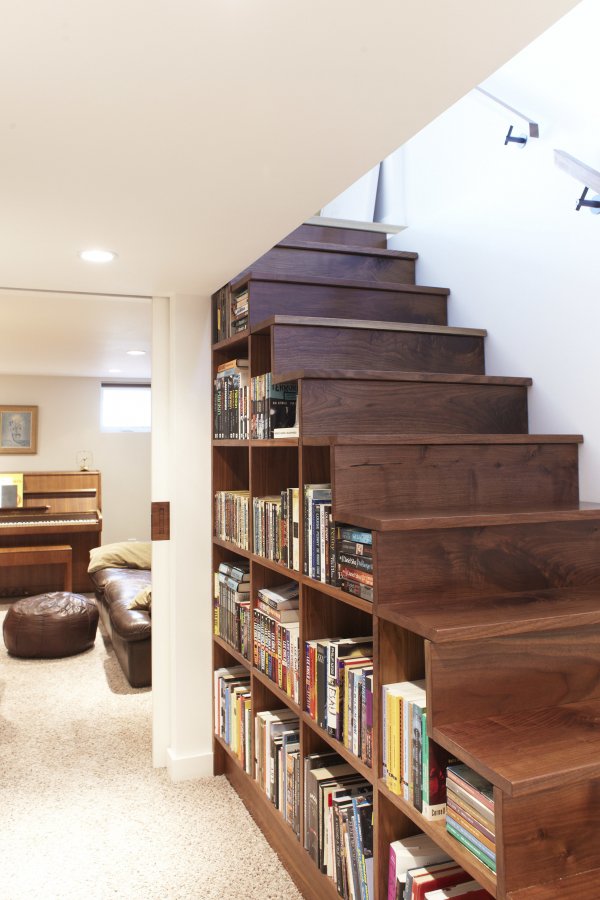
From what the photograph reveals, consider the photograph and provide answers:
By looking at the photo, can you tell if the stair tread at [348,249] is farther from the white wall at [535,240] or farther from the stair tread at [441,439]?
the stair tread at [441,439]

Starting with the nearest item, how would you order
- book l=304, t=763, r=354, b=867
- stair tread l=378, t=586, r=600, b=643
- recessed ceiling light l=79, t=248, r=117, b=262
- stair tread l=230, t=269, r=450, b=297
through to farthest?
1. stair tread l=378, t=586, r=600, b=643
2. book l=304, t=763, r=354, b=867
3. recessed ceiling light l=79, t=248, r=117, b=262
4. stair tread l=230, t=269, r=450, b=297

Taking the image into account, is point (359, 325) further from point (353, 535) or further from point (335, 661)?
point (335, 661)

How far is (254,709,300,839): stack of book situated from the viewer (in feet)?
7.30


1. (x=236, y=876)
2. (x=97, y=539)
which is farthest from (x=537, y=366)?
(x=97, y=539)

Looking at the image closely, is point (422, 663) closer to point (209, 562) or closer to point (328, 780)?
point (328, 780)

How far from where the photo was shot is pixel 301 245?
2.88 meters

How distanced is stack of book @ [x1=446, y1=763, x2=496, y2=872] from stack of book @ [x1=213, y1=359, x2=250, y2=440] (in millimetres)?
1531

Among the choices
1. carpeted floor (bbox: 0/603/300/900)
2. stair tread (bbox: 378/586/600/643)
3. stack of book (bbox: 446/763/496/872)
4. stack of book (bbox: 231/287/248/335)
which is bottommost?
carpeted floor (bbox: 0/603/300/900)

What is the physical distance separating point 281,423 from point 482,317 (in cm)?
84

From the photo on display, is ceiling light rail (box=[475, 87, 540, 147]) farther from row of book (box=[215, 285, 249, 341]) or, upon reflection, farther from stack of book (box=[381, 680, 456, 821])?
stack of book (box=[381, 680, 456, 821])

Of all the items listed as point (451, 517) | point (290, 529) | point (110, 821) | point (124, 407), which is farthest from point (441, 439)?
point (124, 407)

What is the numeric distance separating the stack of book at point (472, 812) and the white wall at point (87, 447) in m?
6.67

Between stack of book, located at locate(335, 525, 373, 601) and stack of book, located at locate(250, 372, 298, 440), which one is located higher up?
stack of book, located at locate(250, 372, 298, 440)

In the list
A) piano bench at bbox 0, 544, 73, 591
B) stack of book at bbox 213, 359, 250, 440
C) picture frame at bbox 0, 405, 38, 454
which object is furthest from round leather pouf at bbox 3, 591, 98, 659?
picture frame at bbox 0, 405, 38, 454
